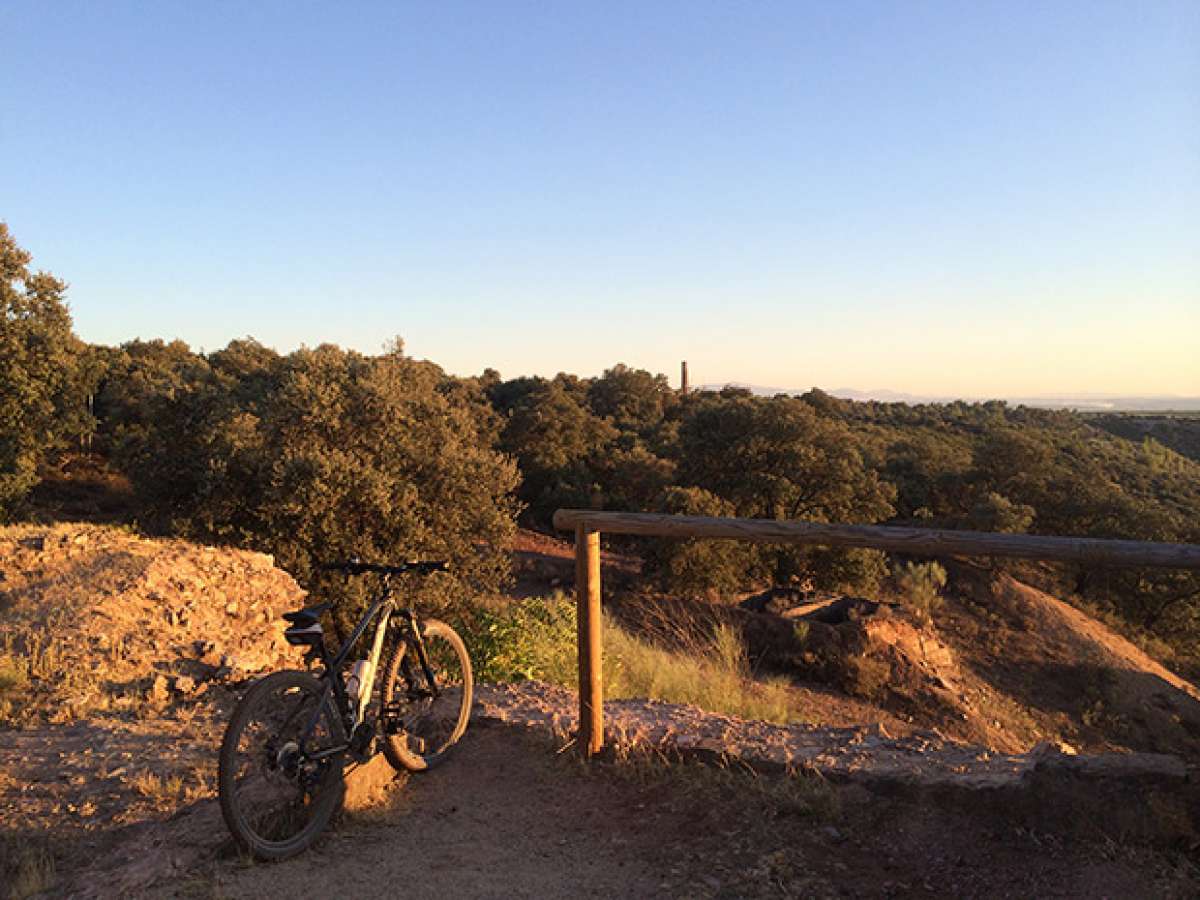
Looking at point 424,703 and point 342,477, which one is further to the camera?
point 342,477

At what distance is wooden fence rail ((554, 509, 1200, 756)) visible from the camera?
127 inches

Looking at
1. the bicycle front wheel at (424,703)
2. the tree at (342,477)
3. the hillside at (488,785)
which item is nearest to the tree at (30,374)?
the tree at (342,477)

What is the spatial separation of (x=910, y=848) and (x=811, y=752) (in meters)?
0.89

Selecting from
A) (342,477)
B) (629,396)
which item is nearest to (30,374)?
(342,477)

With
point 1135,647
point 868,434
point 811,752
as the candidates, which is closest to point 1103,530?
point 1135,647

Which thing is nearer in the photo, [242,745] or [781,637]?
[242,745]

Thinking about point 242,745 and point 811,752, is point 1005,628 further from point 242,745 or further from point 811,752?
point 242,745

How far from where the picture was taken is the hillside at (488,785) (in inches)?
127

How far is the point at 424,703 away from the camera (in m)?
4.75

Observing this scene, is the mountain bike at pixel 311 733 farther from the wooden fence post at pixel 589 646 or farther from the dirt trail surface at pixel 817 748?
the dirt trail surface at pixel 817 748

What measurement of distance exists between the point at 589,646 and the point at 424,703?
3.86ft

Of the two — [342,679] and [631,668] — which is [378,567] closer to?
[342,679]

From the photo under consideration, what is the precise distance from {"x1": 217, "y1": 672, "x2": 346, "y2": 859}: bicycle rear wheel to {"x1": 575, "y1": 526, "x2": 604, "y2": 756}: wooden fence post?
4.58 ft

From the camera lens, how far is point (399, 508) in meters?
11.6
